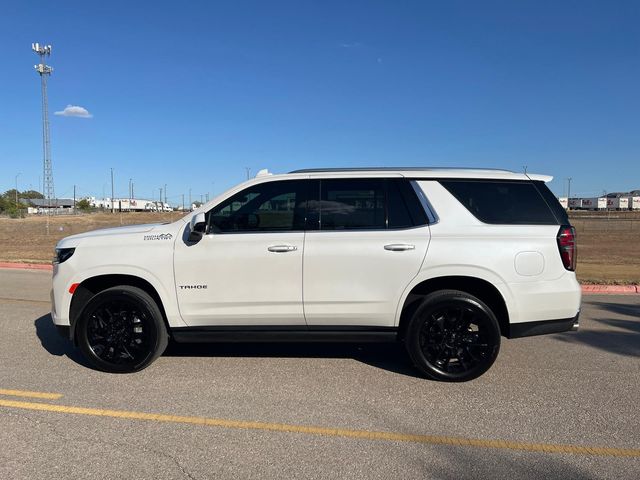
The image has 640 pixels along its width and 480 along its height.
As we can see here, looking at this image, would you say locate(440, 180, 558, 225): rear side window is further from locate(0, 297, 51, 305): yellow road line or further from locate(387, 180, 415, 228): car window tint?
locate(0, 297, 51, 305): yellow road line

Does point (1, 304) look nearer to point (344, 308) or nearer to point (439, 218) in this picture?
point (344, 308)

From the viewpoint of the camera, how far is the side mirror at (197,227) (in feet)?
14.9

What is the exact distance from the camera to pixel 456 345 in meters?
4.58

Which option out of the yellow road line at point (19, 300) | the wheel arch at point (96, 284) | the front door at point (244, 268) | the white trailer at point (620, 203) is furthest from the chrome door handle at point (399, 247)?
the white trailer at point (620, 203)

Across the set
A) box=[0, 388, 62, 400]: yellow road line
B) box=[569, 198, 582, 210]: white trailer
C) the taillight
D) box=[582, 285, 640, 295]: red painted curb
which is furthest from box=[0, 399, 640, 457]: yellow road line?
box=[569, 198, 582, 210]: white trailer

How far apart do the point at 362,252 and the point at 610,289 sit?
7.34 metres

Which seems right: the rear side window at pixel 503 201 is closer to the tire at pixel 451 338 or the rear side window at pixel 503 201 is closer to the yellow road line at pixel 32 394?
the tire at pixel 451 338

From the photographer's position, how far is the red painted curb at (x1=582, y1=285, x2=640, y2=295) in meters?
9.44

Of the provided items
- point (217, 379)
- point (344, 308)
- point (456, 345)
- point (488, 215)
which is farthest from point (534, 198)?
point (217, 379)

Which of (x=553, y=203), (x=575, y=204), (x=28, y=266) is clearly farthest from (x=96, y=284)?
(x=575, y=204)

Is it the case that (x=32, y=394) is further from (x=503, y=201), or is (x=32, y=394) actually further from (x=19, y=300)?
(x=19, y=300)

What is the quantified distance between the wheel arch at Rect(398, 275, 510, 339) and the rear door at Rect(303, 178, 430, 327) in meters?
0.15

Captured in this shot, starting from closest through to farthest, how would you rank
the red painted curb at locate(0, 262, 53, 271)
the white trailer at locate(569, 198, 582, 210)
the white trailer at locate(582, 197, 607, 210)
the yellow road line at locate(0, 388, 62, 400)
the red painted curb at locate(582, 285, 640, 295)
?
the yellow road line at locate(0, 388, 62, 400)
the red painted curb at locate(582, 285, 640, 295)
the red painted curb at locate(0, 262, 53, 271)
the white trailer at locate(582, 197, 607, 210)
the white trailer at locate(569, 198, 582, 210)

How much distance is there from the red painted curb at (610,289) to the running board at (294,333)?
6.57 metres
